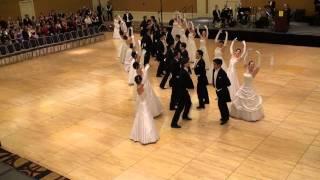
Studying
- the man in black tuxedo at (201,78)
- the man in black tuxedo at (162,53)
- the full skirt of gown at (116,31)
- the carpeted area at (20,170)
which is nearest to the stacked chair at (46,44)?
the full skirt of gown at (116,31)

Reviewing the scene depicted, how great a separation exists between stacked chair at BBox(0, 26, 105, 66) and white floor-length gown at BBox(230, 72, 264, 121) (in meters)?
11.1

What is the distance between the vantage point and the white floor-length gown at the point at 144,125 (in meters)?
7.61

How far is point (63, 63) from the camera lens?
15.5m

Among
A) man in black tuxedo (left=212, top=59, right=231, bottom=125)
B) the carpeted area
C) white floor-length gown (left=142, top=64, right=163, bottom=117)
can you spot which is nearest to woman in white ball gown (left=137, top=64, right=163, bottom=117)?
white floor-length gown (left=142, top=64, right=163, bottom=117)

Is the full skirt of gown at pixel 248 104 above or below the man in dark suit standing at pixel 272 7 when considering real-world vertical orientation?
below

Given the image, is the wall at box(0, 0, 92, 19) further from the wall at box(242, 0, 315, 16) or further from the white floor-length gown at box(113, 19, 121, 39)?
the wall at box(242, 0, 315, 16)

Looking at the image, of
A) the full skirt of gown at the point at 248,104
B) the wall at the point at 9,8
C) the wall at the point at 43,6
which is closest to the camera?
the full skirt of gown at the point at 248,104

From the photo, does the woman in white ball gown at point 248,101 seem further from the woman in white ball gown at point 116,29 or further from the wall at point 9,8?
the wall at point 9,8

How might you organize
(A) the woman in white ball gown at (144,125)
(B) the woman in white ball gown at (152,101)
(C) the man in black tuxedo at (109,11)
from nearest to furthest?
1. (A) the woman in white ball gown at (144,125)
2. (B) the woman in white ball gown at (152,101)
3. (C) the man in black tuxedo at (109,11)

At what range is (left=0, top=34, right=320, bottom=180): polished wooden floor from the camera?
684 centimetres

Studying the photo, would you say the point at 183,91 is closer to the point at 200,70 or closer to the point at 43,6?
the point at 200,70

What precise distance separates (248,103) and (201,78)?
4.46ft

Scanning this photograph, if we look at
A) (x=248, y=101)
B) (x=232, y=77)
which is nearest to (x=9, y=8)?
(x=232, y=77)

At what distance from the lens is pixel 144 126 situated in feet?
25.3
